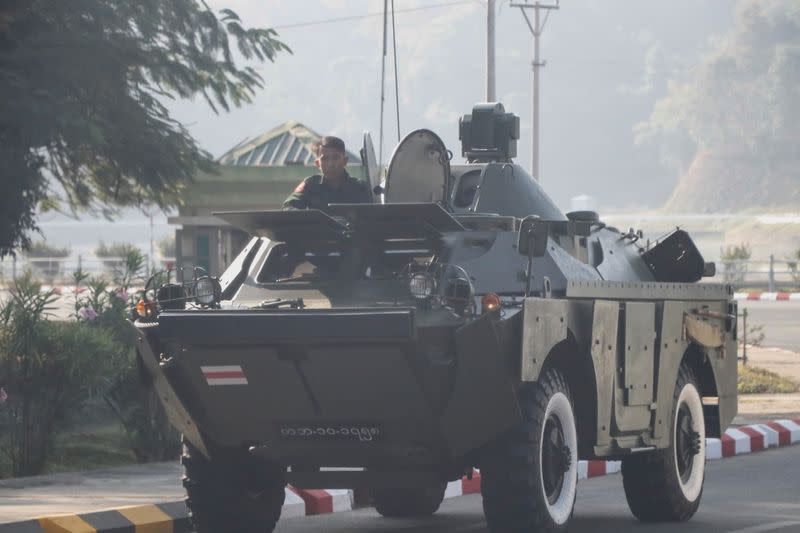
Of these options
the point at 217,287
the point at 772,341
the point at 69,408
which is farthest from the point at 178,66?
the point at 772,341

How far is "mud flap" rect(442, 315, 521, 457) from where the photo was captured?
28.8 ft

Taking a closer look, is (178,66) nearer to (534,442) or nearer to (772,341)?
(534,442)

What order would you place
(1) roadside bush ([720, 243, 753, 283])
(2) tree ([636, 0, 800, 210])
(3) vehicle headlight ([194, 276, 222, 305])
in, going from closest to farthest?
(3) vehicle headlight ([194, 276, 222, 305])
(1) roadside bush ([720, 243, 753, 283])
(2) tree ([636, 0, 800, 210])

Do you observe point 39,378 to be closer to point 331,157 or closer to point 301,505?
point 301,505

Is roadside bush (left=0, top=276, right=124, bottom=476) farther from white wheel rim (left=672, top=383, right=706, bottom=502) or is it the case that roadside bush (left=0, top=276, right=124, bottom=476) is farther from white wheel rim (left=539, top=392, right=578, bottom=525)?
white wheel rim (left=539, top=392, right=578, bottom=525)

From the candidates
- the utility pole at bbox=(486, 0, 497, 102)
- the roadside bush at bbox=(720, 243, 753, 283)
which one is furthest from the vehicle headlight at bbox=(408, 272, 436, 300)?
the roadside bush at bbox=(720, 243, 753, 283)

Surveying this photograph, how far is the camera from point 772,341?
105 ft

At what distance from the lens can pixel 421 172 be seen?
35.6 ft

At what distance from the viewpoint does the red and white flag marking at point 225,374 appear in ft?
29.9

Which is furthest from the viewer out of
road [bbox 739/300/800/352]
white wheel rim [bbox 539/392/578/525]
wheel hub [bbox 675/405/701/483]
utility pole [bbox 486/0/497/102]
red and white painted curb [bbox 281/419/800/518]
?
road [bbox 739/300/800/352]

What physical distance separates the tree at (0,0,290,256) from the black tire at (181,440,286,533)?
7.62 metres

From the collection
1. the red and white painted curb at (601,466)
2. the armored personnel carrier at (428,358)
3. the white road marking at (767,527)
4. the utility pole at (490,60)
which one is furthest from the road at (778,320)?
the white road marking at (767,527)

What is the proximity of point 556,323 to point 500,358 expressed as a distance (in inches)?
27.9

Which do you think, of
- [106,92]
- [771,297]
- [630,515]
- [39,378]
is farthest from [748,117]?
[630,515]
